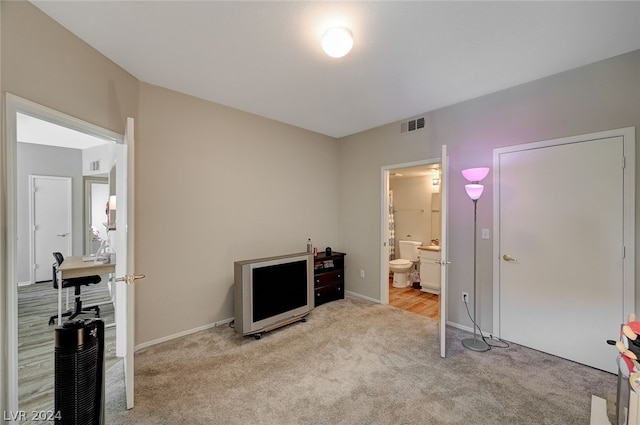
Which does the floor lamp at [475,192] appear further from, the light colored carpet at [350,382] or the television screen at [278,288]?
the television screen at [278,288]

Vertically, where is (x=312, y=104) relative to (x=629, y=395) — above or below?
above

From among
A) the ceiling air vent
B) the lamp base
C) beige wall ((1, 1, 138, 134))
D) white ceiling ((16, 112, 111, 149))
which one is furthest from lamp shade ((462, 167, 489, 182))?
white ceiling ((16, 112, 111, 149))

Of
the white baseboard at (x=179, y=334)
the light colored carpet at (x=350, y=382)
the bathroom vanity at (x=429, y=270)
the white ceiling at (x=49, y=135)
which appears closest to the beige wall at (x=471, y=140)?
the light colored carpet at (x=350, y=382)

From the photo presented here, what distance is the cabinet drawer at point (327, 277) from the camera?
3960 millimetres

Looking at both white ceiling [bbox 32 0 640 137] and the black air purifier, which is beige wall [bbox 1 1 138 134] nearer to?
white ceiling [bbox 32 0 640 137]

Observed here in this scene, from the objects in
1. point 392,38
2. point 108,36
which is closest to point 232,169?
point 108,36

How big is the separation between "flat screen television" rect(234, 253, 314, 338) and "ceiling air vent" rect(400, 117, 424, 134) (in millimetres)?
2257

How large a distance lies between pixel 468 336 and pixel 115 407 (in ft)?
11.1

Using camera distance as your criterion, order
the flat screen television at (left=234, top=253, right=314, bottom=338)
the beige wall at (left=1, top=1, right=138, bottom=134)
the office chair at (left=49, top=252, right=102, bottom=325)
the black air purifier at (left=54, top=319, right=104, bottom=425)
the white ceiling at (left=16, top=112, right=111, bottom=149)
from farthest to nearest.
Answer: the white ceiling at (left=16, top=112, right=111, bottom=149), the office chair at (left=49, top=252, right=102, bottom=325), the flat screen television at (left=234, top=253, right=314, bottom=338), the beige wall at (left=1, top=1, right=138, bottom=134), the black air purifier at (left=54, top=319, right=104, bottom=425)

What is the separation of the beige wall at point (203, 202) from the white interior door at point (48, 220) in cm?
412

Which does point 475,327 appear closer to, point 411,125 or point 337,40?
point 411,125

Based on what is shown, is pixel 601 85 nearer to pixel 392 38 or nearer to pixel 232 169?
pixel 392 38

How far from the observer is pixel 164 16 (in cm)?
177

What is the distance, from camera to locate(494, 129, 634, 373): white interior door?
225cm
